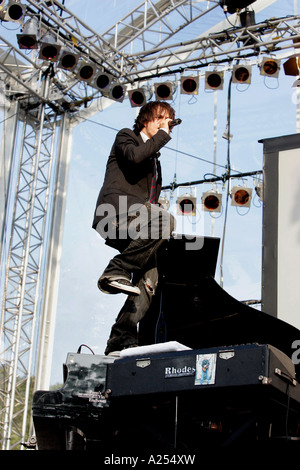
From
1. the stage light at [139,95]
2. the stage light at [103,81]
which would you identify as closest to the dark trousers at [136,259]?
the stage light at [103,81]

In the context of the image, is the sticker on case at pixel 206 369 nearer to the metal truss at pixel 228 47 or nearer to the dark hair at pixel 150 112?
the dark hair at pixel 150 112

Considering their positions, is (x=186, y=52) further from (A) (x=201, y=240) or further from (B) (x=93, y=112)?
(A) (x=201, y=240)

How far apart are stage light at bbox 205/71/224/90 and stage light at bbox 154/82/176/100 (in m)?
0.56

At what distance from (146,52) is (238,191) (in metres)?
2.62

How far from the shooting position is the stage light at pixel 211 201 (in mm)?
11125

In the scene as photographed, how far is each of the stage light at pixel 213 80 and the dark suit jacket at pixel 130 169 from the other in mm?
6574

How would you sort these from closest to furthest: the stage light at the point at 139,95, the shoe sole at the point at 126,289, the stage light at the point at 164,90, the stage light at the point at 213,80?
the shoe sole at the point at 126,289
the stage light at the point at 213,80
the stage light at the point at 164,90
the stage light at the point at 139,95

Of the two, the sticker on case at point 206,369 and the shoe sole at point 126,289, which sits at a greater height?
the shoe sole at point 126,289

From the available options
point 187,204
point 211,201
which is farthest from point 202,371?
point 187,204

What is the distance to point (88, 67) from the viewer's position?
9906 mm

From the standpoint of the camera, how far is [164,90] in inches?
404

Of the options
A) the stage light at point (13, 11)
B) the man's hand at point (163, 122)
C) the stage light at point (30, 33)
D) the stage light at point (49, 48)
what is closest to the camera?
the man's hand at point (163, 122)

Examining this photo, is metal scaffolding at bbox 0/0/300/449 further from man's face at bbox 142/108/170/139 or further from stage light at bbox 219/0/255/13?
man's face at bbox 142/108/170/139

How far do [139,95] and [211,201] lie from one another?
2.06m
